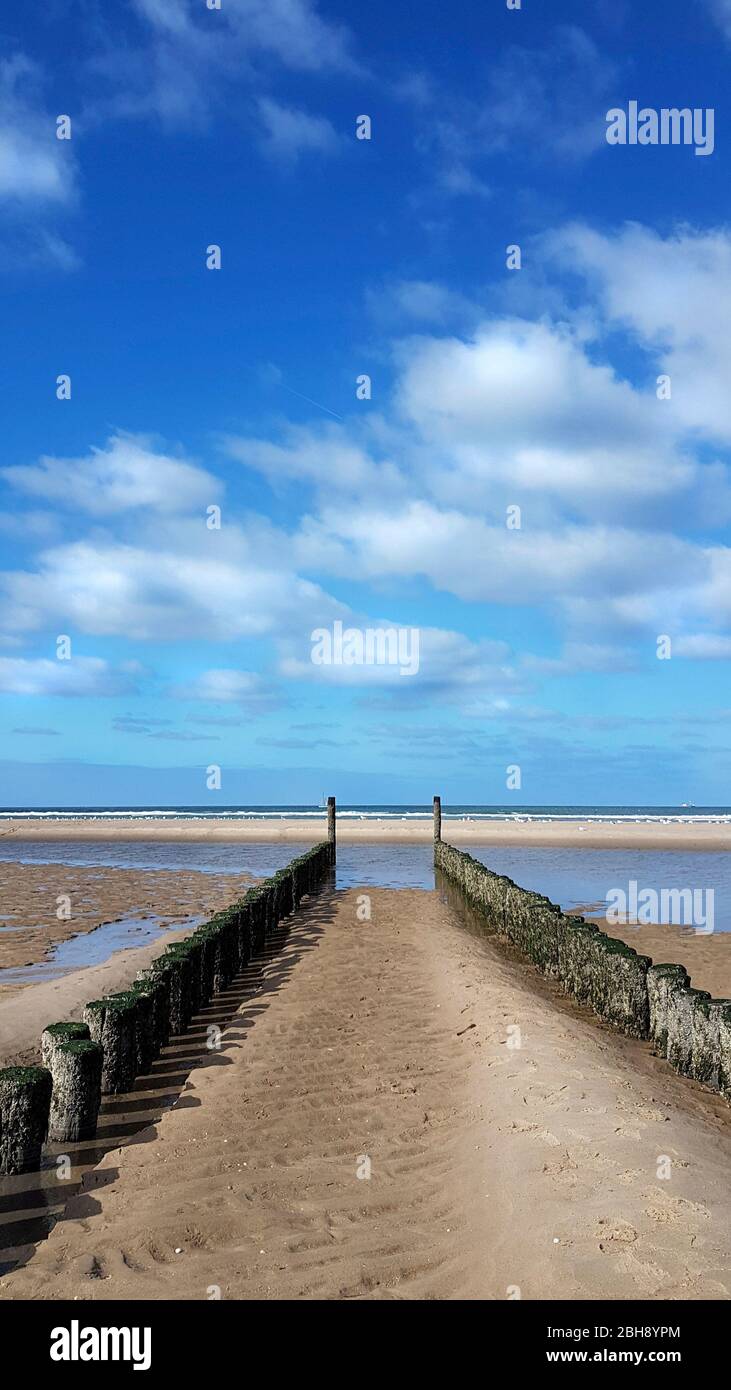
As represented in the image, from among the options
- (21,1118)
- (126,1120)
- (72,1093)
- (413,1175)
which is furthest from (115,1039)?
(413,1175)

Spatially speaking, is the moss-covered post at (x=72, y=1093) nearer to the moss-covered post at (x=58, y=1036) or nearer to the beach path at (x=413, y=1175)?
the moss-covered post at (x=58, y=1036)

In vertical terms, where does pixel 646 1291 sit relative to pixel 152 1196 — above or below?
above

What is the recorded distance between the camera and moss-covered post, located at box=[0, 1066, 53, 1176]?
6418 mm

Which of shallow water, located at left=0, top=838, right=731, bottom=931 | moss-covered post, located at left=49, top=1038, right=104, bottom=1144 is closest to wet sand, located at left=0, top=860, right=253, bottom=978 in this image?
shallow water, located at left=0, top=838, right=731, bottom=931

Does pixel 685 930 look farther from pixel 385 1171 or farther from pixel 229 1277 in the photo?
pixel 229 1277

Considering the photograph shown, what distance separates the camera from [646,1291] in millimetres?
4281

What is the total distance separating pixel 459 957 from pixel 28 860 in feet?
95.7

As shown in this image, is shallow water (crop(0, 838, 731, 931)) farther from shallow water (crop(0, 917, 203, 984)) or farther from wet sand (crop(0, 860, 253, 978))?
shallow water (crop(0, 917, 203, 984))

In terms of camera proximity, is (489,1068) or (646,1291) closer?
(646,1291)

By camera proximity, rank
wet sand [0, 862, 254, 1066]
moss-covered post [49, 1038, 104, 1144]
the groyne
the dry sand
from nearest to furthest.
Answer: moss-covered post [49, 1038, 104, 1144]
the groyne
wet sand [0, 862, 254, 1066]
the dry sand

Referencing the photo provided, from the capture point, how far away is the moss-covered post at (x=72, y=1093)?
23.4ft

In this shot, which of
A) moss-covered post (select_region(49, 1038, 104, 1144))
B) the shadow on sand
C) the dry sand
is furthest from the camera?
the dry sand

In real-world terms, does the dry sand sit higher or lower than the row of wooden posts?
lower
